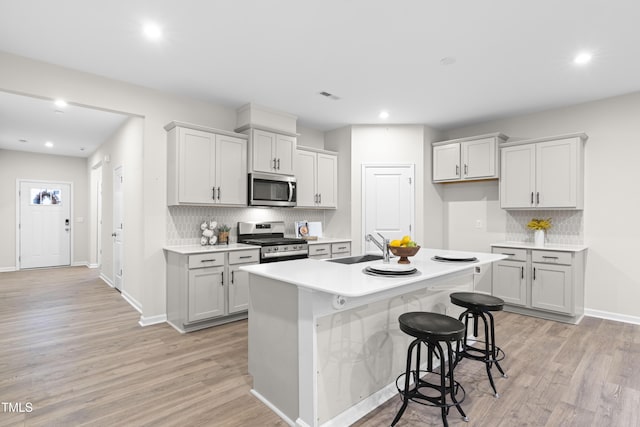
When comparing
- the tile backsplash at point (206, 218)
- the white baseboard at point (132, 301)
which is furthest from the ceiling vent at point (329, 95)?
the white baseboard at point (132, 301)

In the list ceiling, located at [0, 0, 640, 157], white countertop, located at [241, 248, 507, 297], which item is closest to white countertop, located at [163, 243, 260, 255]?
white countertop, located at [241, 248, 507, 297]

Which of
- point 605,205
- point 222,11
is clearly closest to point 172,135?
point 222,11

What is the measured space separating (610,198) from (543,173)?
30.9 inches

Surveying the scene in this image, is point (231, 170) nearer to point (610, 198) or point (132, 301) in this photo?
point (132, 301)

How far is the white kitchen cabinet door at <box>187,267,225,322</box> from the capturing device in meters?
3.57

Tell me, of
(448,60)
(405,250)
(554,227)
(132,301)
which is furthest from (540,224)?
(132,301)

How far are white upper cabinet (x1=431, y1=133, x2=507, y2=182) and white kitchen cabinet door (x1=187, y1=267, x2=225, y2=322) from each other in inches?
143

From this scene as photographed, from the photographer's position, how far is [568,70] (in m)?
3.37

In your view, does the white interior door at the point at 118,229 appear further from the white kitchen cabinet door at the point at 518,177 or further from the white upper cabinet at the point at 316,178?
the white kitchen cabinet door at the point at 518,177

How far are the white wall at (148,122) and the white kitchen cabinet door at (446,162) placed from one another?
11.0ft

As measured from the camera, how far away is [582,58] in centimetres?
311

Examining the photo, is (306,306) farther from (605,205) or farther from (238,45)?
(605,205)

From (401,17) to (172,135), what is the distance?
273 cm

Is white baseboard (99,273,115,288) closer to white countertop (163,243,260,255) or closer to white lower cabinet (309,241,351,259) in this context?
white countertop (163,243,260,255)
